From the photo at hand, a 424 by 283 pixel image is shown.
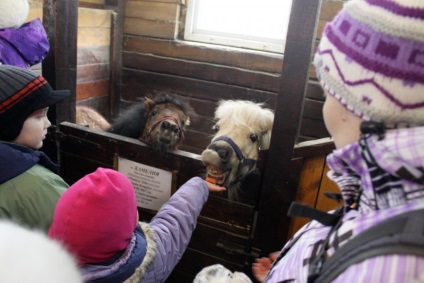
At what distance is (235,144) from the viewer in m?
1.90

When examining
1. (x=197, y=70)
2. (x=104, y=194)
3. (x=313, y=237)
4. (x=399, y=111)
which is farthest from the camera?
(x=197, y=70)

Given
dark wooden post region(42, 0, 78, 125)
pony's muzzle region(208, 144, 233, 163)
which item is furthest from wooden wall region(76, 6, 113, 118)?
pony's muzzle region(208, 144, 233, 163)

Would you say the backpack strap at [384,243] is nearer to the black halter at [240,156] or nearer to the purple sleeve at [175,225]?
the purple sleeve at [175,225]

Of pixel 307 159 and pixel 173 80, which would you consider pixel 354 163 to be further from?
pixel 173 80

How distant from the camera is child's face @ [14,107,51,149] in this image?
4.57 ft

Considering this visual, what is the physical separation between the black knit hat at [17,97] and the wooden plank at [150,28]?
2492mm

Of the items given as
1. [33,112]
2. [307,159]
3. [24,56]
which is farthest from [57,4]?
[307,159]

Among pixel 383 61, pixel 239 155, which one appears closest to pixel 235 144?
Answer: pixel 239 155

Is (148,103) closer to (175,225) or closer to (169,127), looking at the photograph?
(169,127)

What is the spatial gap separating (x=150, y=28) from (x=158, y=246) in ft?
10.1

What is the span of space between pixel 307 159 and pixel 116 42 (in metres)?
3.10

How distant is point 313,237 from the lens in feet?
2.43

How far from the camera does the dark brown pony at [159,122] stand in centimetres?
189

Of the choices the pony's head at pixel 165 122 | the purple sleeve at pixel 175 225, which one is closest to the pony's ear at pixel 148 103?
the pony's head at pixel 165 122
